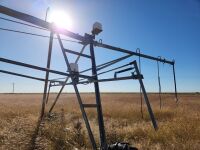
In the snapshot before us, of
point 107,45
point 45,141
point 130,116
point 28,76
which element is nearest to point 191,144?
point 107,45

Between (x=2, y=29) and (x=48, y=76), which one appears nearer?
(x=2, y=29)

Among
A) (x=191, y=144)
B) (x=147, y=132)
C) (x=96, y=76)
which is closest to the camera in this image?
(x=191, y=144)

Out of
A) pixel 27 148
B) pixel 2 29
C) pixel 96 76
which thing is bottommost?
pixel 27 148

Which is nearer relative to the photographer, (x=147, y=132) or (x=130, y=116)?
(x=147, y=132)

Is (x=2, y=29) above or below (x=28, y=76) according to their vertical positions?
above

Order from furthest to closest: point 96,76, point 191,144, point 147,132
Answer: point 147,132
point 96,76
point 191,144

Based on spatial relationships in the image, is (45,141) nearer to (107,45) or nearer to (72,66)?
(72,66)

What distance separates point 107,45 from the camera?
7102 millimetres

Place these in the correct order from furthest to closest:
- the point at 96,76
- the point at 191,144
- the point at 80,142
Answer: the point at 80,142 → the point at 96,76 → the point at 191,144

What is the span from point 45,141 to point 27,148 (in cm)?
73

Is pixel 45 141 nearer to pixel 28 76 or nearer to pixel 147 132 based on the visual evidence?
pixel 28 76

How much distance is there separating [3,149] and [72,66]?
283cm

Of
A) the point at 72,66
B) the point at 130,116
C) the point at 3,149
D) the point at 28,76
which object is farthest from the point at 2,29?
the point at 130,116

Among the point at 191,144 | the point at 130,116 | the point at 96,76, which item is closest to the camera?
the point at 191,144
